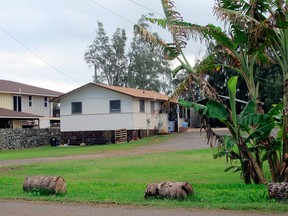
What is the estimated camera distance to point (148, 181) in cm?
1534

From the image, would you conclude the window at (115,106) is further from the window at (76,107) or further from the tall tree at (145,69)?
the tall tree at (145,69)

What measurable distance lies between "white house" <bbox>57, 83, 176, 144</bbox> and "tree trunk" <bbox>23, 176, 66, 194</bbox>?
1160 inches

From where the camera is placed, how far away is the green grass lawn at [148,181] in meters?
10.2

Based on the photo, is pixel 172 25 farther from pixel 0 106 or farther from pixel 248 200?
pixel 0 106

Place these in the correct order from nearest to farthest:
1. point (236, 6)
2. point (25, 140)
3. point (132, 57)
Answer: point (236, 6)
point (25, 140)
point (132, 57)

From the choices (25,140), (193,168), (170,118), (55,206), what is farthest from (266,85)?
(55,206)

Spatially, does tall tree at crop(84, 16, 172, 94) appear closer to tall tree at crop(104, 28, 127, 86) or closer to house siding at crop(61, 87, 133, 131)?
tall tree at crop(104, 28, 127, 86)

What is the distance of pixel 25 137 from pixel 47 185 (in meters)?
32.9

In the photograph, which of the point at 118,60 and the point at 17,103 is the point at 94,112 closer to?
the point at 17,103

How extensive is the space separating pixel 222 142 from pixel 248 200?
282 centimetres

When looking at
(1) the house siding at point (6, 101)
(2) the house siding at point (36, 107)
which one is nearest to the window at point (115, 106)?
(1) the house siding at point (6, 101)

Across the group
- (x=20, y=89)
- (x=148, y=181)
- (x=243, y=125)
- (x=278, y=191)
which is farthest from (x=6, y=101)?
(x=278, y=191)

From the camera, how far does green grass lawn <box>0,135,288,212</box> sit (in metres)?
10.2

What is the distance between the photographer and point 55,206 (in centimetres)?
1057
